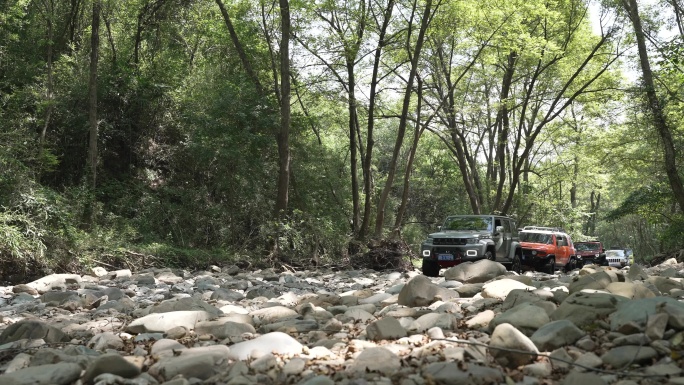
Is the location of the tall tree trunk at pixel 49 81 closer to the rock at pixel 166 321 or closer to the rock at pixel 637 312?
the rock at pixel 166 321

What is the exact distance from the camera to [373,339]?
237 inches

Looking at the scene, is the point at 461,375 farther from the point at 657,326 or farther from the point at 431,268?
the point at 431,268

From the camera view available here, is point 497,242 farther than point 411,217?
No

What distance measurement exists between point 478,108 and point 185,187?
13.9 m

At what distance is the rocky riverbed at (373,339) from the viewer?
476 centimetres

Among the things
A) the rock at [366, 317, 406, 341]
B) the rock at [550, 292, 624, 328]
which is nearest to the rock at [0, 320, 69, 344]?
the rock at [366, 317, 406, 341]

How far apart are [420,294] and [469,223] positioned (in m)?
7.92

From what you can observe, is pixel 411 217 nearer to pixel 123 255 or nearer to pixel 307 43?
pixel 307 43

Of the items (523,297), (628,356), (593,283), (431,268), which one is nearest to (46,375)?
(628,356)

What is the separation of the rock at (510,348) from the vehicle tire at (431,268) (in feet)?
31.1

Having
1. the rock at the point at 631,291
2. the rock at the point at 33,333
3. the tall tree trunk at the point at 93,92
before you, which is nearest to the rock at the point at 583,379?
the rock at the point at 631,291

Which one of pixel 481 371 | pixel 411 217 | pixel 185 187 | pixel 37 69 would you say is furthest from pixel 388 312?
pixel 411 217

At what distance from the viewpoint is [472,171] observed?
98.8ft

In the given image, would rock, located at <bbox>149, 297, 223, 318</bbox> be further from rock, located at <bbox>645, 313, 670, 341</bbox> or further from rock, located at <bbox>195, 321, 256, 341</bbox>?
rock, located at <bbox>645, 313, 670, 341</bbox>
